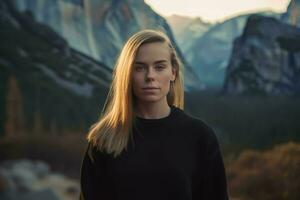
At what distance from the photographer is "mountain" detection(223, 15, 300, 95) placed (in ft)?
18.6

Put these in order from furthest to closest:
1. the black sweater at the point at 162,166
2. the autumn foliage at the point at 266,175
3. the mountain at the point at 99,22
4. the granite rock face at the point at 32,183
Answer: the mountain at the point at 99,22
the autumn foliage at the point at 266,175
the granite rock face at the point at 32,183
the black sweater at the point at 162,166

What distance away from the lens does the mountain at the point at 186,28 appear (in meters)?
5.68

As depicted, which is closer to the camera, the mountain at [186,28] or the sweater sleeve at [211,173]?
the sweater sleeve at [211,173]

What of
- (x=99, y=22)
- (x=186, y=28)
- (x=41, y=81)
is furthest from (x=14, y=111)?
(x=186, y=28)

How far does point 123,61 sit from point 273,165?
4134mm

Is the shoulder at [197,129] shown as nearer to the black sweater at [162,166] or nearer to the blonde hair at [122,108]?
the black sweater at [162,166]

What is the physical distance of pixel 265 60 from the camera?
5.70 meters

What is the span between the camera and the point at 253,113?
18.4 ft

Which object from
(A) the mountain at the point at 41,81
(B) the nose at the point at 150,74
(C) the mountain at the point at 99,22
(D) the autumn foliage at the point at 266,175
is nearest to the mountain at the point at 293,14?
(C) the mountain at the point at 99,22

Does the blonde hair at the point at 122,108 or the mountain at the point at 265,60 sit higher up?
the blonde hair at the point at 122,108

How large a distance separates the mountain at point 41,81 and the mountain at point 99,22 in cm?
11

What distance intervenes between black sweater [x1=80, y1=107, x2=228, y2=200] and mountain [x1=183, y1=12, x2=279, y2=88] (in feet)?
13.7

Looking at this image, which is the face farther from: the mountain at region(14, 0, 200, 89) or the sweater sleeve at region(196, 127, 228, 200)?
the mountain at region(14, 0, 200, 89)

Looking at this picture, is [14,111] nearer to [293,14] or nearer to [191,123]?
[293,14]
